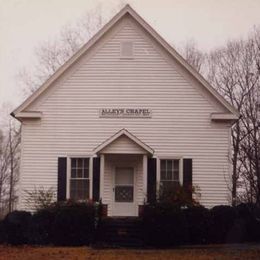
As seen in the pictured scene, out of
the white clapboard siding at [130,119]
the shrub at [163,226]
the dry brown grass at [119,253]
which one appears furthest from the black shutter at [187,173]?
the dry brown grass at [119,253]

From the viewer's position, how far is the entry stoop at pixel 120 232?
20.0 meters

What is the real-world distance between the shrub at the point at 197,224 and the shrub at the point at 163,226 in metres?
0.91

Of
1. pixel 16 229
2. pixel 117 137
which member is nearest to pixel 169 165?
pixel 117 137

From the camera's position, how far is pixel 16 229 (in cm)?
1964

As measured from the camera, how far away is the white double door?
22688 millimetres

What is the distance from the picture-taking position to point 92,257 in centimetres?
1625

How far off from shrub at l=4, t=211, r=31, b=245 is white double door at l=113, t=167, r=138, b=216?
Answer: 401 cm

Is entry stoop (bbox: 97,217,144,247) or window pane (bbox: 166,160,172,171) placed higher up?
window pane (bbox: 166,160,172,171)

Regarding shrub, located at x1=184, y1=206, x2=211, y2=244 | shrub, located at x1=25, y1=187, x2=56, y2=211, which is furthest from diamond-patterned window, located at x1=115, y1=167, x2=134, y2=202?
shrub, located at x1=184, y1=206, x2=211, y2=244

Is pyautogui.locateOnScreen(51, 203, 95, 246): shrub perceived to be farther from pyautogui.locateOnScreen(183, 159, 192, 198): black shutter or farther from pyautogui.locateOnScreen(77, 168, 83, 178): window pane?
pyautogui.locateOnScreen(183, 159, 192, 198): black shutter

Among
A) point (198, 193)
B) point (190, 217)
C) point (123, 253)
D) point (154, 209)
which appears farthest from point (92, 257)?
point (198, 193)

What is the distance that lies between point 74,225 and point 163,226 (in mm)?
2910

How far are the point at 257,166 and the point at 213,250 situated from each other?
15.7 ft

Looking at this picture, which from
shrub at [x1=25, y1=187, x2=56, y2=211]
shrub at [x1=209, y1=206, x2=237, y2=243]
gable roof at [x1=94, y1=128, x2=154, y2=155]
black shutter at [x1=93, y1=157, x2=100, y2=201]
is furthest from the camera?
black shutter at [x1=93, y1=157, x2=100, y2=201]
